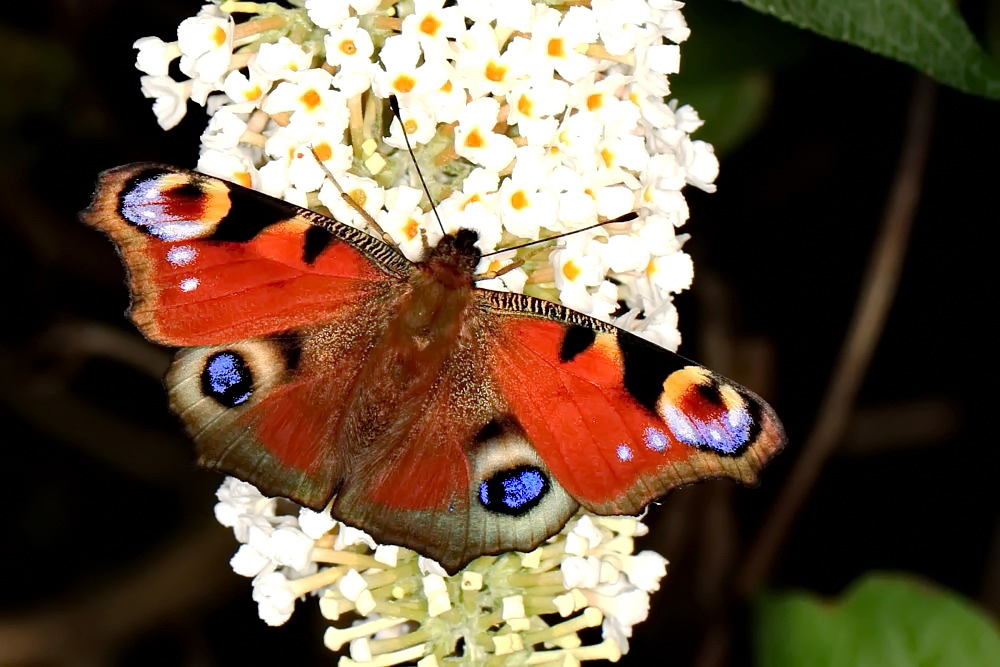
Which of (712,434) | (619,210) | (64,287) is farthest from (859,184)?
(64,287)

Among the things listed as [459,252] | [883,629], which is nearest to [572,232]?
[459,252]

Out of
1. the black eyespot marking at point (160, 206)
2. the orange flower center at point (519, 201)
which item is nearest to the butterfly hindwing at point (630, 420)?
the orange flower center at point (519, 201)

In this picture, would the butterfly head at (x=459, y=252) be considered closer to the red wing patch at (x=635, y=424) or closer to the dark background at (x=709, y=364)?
the red wing patch at (x=635, y=424)

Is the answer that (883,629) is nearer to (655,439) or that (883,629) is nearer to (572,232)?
(655,439)

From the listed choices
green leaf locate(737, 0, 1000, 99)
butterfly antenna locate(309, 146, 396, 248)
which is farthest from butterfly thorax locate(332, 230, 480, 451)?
green leaf locate(737, 0, 1000, 99)

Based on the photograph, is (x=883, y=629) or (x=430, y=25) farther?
(x=883, y=629)

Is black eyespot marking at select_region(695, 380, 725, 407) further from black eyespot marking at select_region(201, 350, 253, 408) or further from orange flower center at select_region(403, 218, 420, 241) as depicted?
black eyespot marking at select_region(201, 350, 253, 408)
